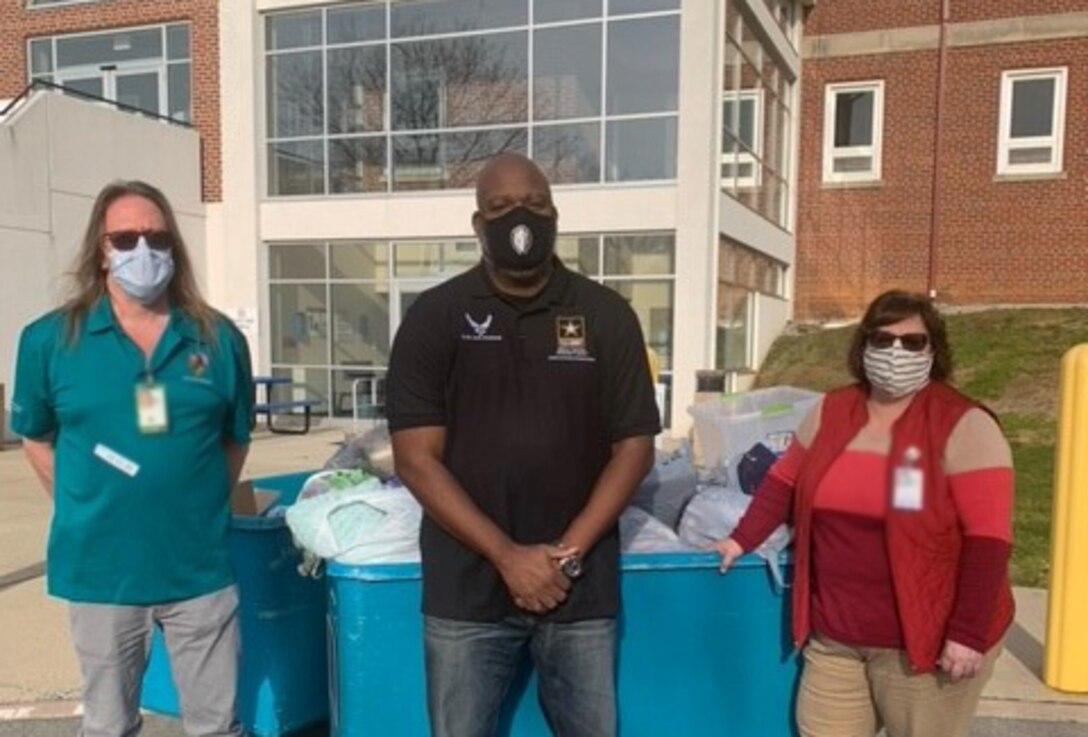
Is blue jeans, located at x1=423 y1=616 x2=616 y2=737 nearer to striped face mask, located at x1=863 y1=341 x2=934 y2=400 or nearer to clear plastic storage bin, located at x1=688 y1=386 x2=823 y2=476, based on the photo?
striped face mask, located at x1=863 y1=341 x2=934 y2=400

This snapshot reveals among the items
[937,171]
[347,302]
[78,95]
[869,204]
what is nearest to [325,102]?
[347,302]

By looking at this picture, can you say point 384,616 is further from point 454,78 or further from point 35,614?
point 454,78

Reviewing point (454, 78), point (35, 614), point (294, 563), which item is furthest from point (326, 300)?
point (294, 563)

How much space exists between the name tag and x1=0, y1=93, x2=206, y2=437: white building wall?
9.82 m

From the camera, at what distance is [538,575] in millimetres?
2127

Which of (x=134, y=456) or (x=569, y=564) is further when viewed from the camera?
(x=134, y=456)

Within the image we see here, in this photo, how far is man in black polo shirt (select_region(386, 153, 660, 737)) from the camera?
216 cm

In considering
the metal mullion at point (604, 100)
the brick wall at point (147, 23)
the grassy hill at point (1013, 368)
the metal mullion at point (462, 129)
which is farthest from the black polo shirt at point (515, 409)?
the brick wall at point (147, 23)

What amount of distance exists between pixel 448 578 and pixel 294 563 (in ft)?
3.80

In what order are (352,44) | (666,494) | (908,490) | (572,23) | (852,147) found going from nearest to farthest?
(908,490), (666,494), (572,23), (352,44), (852,147)

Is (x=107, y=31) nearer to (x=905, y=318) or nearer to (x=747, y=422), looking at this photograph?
(x=747, y=422)

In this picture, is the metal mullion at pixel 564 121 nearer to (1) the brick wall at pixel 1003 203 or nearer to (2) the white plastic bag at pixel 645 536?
(1) the brick wall at pixel 1003 203

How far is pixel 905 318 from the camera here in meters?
2.15

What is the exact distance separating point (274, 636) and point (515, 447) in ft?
4.89
